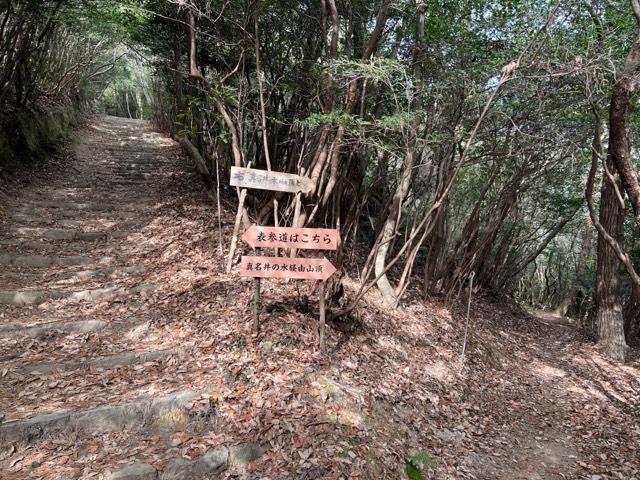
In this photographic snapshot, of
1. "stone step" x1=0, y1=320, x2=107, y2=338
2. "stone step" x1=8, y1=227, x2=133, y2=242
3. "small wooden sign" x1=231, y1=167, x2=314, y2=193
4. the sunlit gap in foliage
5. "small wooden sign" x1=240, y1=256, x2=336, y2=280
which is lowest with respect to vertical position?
"stone step" x1=0, y1=320, x2=107, y2=338

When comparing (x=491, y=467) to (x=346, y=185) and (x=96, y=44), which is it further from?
(x=96, y=44)

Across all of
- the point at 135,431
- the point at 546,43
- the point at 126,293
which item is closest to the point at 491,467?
the point at 135,431

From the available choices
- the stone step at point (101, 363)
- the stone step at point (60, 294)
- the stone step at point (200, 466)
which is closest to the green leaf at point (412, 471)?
the stone step at point (200, 466)

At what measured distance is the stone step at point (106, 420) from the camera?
10.3 feet

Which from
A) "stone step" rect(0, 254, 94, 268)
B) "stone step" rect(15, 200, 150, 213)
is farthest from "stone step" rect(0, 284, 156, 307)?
"stone step" rect(15, 200, 150, 213)

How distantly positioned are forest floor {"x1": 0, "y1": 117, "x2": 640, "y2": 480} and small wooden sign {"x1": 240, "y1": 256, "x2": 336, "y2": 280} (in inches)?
31.2

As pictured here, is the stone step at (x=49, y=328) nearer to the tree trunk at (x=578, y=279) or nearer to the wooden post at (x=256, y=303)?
the wooden post at (x=256, y=303)

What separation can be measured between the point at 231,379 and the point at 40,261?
3972mm

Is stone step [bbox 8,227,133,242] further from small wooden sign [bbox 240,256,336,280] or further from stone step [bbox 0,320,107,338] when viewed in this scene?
small wooden sign [bbox 240,256,336,280]

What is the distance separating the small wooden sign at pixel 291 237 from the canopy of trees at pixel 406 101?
41.8 inches

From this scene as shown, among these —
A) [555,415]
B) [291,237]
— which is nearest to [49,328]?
[291,237]

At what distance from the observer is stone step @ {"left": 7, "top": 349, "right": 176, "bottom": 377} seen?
3910mm

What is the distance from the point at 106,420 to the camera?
3.41 meters

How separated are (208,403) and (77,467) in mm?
1072
